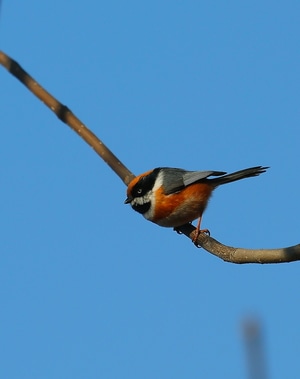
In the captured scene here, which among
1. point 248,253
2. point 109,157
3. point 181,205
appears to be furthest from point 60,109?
point 181,205

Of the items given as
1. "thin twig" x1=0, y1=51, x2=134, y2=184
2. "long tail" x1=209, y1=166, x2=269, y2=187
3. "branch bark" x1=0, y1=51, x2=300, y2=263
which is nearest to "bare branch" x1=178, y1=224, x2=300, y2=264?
"branch bark" x1=0, y1=51, x2=300, y2=263

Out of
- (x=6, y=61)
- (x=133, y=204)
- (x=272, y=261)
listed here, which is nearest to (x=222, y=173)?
(x=133, y=204)

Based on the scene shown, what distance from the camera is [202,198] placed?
7.13 meters

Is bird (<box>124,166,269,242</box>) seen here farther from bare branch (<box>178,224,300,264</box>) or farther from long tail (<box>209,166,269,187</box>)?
bare branch (<box>178,224,300,264</box>)

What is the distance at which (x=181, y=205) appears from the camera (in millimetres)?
6996

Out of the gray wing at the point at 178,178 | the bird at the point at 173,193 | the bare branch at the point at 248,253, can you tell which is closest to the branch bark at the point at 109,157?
the bare branch at the point at 248,253

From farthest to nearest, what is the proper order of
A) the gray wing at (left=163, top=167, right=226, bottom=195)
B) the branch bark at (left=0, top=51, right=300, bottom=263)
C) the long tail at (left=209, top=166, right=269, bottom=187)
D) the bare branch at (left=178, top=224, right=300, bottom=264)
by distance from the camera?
the gray wing at (left=163, top=167, right=226, bottom=195), the long tail at (left=209, top=166, right=269, bottom=187), the branch bark at (left=0, top=51, right=300, bottom=263), the bare branch at (left=178, top=224, right=300, bottom=264)

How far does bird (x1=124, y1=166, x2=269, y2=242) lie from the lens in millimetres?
6816

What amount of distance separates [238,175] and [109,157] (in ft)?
5.53

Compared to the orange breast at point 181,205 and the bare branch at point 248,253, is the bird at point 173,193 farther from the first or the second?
the bare branch at point 248,253

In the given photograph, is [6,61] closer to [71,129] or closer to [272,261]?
[71,129]

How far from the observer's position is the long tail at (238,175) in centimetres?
641

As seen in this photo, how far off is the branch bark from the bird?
1.03 metres

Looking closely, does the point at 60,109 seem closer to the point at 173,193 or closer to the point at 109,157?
the point at 109,157
